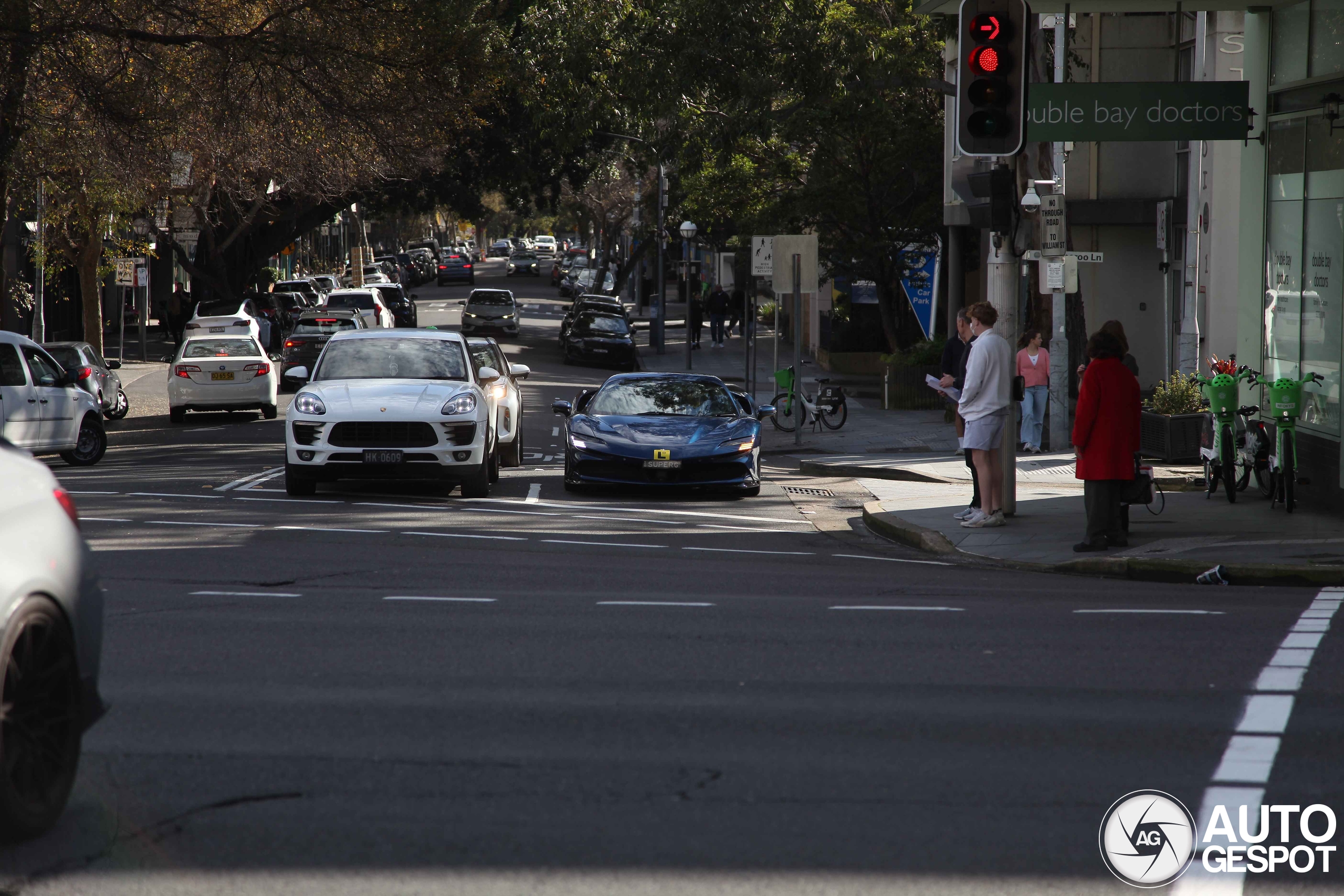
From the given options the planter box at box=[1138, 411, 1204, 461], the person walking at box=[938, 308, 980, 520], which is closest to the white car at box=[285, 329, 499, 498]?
the person walking at box=[938, 308, 980, 520]

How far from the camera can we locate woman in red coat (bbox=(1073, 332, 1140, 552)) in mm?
11867

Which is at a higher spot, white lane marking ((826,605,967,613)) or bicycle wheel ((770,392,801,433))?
bicycle wheel ((770,392,801,433))

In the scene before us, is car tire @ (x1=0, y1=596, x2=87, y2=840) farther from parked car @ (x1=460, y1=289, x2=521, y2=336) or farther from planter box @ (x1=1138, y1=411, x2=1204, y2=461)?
parked car @ (x1=460, y1=289, x2=521, y2=336)

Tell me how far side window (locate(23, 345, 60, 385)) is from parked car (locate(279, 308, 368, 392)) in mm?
13957

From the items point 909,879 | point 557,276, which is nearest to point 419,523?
point 909,879

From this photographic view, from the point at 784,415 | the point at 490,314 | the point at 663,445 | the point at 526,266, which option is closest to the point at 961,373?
the point at 663,445

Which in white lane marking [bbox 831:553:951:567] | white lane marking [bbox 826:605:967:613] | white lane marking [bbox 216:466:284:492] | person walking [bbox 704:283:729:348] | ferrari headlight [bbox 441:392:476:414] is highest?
person walking [bbox 704:283:729:348]

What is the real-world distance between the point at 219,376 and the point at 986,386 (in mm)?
18119

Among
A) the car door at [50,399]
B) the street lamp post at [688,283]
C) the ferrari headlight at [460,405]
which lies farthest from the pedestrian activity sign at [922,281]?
the ferrari headlight at [460,405]

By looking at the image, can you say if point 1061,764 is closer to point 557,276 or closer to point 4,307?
point 4,307

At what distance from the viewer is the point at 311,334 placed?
3625 centimetres

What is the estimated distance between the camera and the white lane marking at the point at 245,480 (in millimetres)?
17062

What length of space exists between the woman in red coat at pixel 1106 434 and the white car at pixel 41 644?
333 inches

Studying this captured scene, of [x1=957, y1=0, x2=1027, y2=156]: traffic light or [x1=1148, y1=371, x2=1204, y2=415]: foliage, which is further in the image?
[x1=1148, y1=371, x2=1204, y2=415]: foliage
